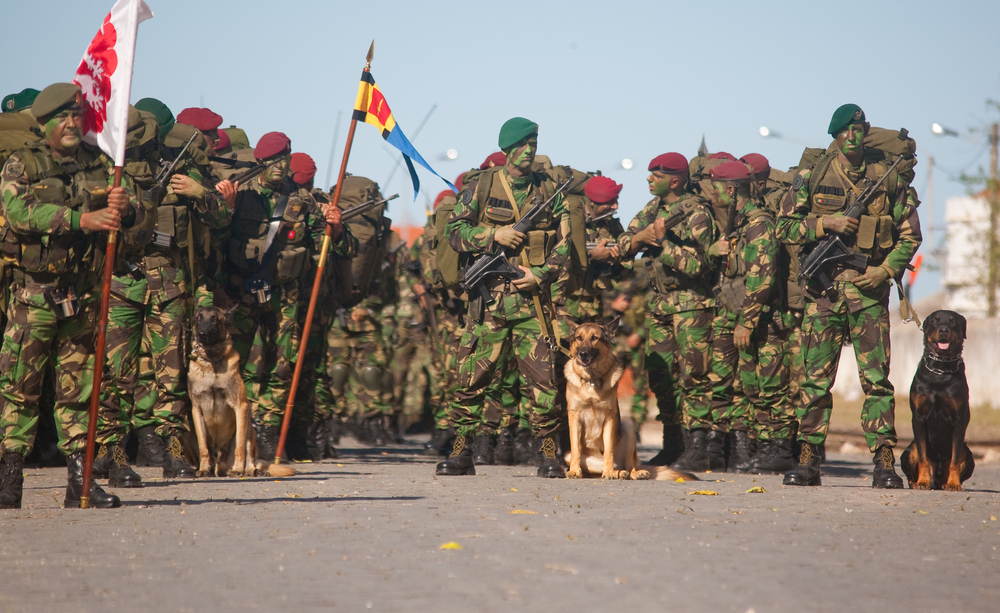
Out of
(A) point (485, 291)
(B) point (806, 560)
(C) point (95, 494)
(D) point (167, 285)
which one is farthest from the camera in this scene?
(A) point (485, 291)

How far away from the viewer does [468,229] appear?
952 centimetres

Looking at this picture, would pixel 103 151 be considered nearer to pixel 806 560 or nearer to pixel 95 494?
pixel 95 494

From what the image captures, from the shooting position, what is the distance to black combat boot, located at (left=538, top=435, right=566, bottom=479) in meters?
9.30

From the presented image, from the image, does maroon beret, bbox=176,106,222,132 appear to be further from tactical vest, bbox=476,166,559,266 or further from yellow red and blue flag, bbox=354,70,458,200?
tactical vest, bbox=476,166,559,266

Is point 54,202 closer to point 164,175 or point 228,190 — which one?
point 164,175

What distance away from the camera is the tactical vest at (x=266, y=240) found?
10.5 m

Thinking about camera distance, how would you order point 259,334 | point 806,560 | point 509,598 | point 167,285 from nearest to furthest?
point 509,598, point 806,560, point 167,285, point 259,334

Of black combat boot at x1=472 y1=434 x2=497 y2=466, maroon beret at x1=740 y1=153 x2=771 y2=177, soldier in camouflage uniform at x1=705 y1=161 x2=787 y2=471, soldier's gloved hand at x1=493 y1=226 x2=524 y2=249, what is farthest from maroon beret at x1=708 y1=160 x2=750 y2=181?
black combat boot at x1=472 y1=434 x2=497 y2=466

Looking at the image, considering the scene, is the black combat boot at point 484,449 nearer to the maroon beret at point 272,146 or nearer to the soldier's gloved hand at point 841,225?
the maroon beret at point 272,146

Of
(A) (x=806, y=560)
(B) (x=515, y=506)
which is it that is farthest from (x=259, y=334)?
(A) (x=806, y=560)

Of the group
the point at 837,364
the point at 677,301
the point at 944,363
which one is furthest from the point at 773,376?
the point at 944,363

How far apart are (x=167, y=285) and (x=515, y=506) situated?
354cm

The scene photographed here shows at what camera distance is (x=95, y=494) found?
677 centimetres

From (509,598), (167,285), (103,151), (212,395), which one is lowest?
(509,598)
